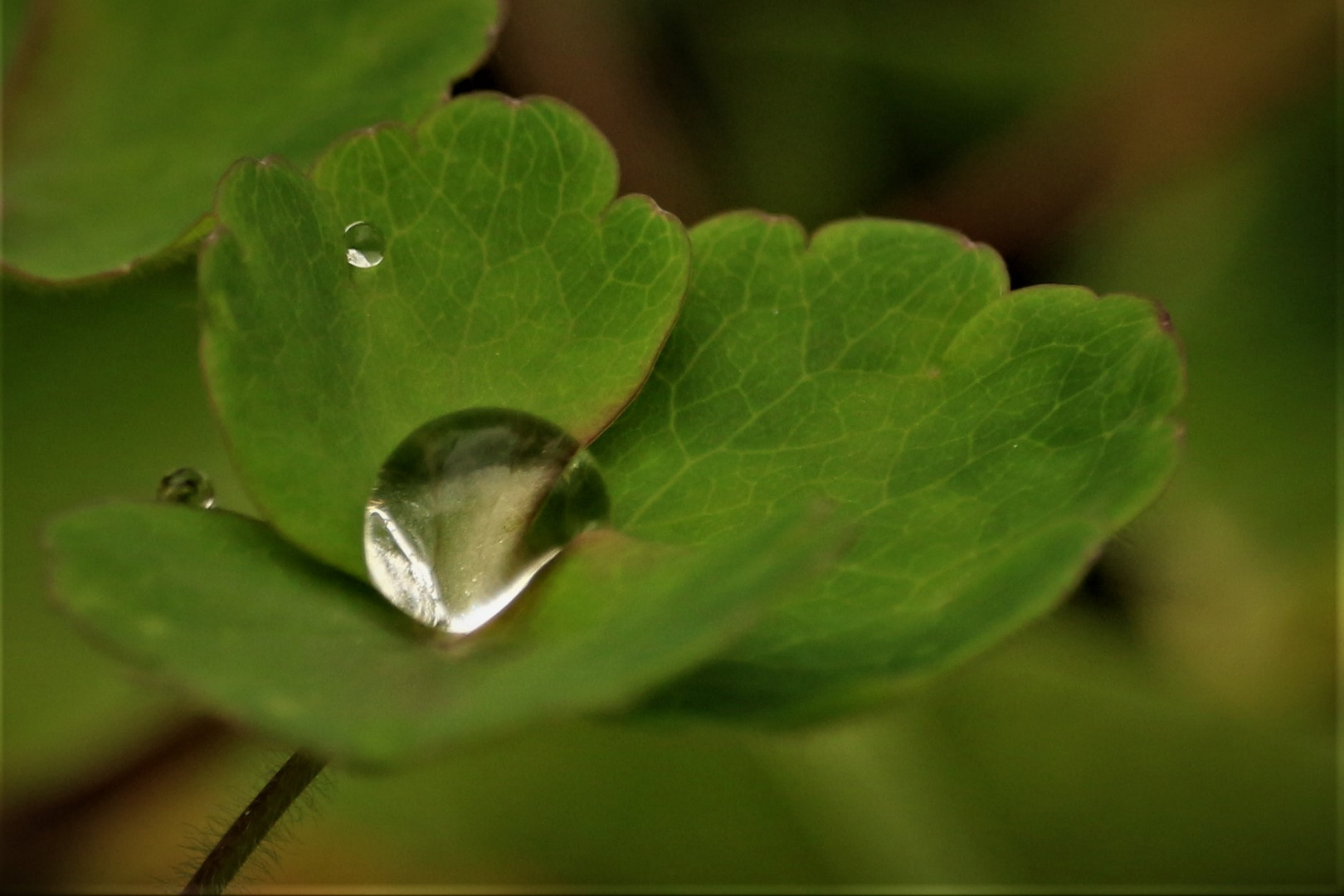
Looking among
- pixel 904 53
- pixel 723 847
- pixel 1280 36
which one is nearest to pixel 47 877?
pixel 723 847

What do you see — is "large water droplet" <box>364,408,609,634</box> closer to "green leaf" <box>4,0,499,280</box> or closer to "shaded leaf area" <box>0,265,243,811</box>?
"green leaf" <box>4,0,499,280</box>

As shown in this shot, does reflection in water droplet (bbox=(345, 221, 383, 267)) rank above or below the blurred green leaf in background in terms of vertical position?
above

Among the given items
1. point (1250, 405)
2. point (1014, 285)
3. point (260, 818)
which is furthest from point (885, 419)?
point (1250, 405)

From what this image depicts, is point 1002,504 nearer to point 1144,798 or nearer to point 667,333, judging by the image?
point 667,333

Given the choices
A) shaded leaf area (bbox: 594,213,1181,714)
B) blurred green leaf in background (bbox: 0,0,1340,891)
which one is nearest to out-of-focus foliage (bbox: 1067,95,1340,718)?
blurred green leaf in background (bbox: 0,0,1340,891)

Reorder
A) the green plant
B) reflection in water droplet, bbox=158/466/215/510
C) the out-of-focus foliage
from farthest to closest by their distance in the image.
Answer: the out-of-focus foliage, reflection in water droplet, bbox=158/466/215/510, the green plant

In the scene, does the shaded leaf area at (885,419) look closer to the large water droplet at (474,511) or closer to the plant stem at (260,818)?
the large water droplet at (474,511)

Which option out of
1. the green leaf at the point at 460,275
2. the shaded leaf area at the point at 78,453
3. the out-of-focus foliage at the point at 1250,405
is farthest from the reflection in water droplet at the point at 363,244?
the out-of-focus foliage at the point at 1250,405

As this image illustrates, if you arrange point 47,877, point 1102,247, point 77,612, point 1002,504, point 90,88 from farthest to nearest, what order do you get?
point 1102,247 → point 47,877 → point 90,88 → point 1002,504 → point 77,612
